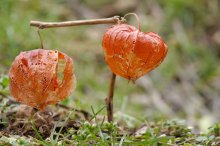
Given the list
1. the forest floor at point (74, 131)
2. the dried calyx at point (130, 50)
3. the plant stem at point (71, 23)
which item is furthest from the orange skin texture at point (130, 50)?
the forest floor at point (74, 131)

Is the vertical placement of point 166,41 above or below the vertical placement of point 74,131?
above

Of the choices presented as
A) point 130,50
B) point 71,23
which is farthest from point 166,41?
point 130,50

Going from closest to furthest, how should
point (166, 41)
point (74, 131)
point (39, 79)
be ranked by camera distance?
point (39, 79)
point (74, 131)
point (166, 41)

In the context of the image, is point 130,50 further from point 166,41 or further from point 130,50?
point 166,41

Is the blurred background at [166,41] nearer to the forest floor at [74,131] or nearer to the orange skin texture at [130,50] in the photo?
the forest floor at [74,131]

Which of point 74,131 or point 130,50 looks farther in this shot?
point 74,131

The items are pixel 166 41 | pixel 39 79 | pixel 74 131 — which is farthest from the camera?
pixel 166 41
